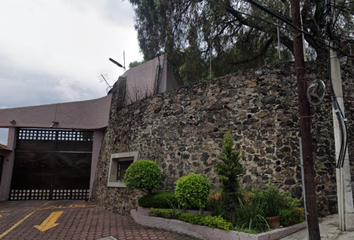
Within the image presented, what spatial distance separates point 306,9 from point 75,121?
11.7m

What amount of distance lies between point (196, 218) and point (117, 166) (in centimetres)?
598

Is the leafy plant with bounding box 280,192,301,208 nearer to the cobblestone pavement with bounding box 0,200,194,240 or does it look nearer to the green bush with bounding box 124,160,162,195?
the cobblestone pavement with bounding box 0,200,194,240

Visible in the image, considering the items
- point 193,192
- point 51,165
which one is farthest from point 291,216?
point 51,165

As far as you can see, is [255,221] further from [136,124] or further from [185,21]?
[185,21]

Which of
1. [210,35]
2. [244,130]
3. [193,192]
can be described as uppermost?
[210,35]

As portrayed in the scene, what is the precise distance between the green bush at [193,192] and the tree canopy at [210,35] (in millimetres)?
5666

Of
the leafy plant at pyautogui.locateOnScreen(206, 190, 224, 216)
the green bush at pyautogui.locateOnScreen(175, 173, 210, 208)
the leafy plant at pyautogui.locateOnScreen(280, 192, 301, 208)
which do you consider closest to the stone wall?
the leafy plant at pyautogui.locateOnScreen(280, 192, 301, 208)

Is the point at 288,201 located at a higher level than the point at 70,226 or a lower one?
higher

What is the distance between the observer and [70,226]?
7840 millimetres

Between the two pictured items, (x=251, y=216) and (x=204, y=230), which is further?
(x=204, y=230)

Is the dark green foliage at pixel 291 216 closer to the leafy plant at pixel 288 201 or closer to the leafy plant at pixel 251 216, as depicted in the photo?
the leafy plant at pixel 288 201

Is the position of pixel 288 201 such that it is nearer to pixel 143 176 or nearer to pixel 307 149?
pixel 307 149

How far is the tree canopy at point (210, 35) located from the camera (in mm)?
10648

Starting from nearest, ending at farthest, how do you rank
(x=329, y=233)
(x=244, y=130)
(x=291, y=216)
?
(x=329, y=233) < (x=291, y=216) < (x=244, y=130)
